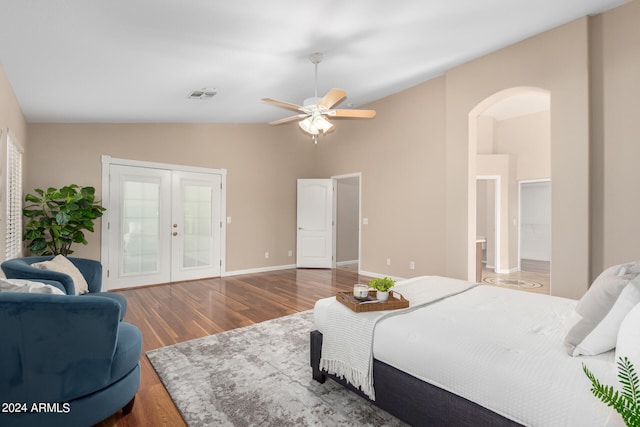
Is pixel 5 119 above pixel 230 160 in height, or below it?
below

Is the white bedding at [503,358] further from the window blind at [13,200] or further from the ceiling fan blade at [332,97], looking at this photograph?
the window blind at [13,200]

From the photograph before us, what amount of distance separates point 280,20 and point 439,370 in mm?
2987

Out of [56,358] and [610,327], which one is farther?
[56,358]

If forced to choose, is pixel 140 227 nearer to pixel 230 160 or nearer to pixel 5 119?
pixel 230 160

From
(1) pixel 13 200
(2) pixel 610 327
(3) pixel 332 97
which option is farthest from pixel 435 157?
(1) pixel 13 200

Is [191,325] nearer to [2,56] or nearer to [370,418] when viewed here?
[370,418]

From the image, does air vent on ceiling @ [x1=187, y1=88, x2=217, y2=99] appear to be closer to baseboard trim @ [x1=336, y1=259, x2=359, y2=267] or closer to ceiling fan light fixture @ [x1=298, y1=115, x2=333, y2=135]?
ceiling fan light fixture @ [x1=298, y1=115, x2=333, y2=135]

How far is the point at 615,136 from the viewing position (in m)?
3.45

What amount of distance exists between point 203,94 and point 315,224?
3.74 meters

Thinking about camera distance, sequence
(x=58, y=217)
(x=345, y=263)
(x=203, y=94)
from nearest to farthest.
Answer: (x=58, y=217) < (x=203, y=94) < (x=345, y=263)

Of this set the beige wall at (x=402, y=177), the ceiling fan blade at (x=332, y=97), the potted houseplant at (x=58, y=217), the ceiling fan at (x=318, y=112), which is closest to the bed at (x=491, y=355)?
the ceiling fan blade at (x=332, y=97)

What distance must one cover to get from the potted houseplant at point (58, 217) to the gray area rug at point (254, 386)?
2625mm

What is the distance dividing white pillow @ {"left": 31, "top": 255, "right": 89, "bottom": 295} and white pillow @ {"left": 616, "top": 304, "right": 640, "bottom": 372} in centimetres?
362

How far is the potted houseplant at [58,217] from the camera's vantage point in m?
4.29
